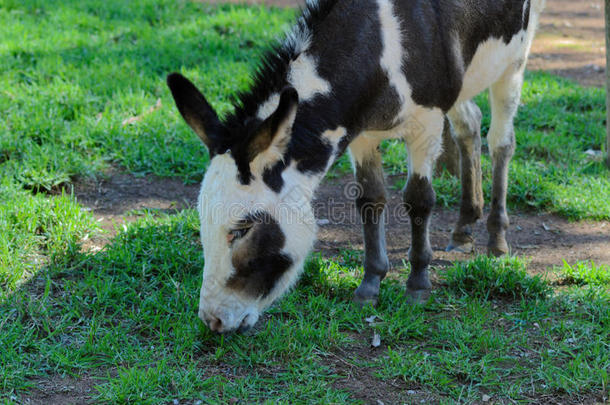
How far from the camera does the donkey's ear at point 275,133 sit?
274 cm

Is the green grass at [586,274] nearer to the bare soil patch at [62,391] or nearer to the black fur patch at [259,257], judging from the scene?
the black fur patch at [259,257]

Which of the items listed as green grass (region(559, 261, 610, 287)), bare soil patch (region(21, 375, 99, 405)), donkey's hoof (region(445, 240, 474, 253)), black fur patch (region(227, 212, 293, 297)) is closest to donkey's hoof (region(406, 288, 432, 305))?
donkey's hoof (region(445, 240, 474, 253))

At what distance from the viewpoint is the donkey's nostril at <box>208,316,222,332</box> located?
3050 mm

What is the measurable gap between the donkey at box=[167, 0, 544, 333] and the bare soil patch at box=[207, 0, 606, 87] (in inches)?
148

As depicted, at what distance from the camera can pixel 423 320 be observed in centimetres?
362

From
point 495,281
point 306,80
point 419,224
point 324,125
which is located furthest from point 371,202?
point 306,80

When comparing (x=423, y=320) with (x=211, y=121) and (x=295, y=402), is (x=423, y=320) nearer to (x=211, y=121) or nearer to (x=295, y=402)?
(x=295, y=402)

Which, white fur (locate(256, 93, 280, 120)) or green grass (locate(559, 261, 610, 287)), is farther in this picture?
green grass (locate(559, 261, 610, 287))

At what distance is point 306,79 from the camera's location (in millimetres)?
3154

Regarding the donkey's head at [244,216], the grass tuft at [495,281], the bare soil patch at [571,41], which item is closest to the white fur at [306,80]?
the donkey's head at [244,216]

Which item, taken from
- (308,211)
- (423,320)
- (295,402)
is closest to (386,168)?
(423,320)

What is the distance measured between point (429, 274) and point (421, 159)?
2.71 feet

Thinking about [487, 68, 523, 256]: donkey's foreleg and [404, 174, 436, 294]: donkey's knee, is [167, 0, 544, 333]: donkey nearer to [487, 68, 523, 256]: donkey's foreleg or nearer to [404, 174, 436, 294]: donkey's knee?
[404, 174, 436, 294]: donkey's knee

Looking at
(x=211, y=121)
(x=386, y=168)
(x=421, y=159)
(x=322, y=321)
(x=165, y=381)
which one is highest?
(x=211, y=121)
